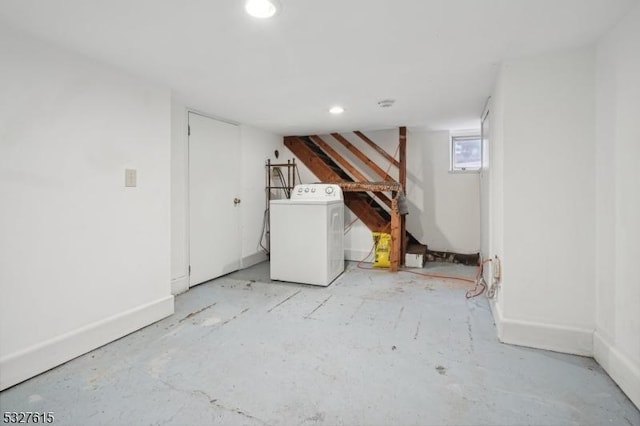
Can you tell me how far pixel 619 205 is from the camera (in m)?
1.77

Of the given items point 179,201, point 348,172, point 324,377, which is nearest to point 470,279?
point 348,172

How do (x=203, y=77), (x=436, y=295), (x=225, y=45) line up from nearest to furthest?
(x=225, y=45)
(x=203, y=77)
(x=436, y=295)

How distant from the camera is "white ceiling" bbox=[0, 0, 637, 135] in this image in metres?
1.57

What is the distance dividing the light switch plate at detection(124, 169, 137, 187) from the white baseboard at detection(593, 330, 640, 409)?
3.34 meters

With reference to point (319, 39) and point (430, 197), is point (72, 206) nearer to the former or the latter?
point (319, 39)

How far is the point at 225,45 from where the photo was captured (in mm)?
1961

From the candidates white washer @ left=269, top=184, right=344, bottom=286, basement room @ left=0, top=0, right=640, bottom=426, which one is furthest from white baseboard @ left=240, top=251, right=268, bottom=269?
basement room @ left=0, top=0, right=640, bottom=426

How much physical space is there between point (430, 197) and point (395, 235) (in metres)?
1.11

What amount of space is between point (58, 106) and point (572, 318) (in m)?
3.59

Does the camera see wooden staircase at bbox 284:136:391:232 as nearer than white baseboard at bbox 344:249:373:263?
Yes

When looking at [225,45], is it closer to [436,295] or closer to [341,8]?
[341,8]

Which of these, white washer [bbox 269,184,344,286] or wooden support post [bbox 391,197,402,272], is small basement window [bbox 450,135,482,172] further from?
white washer [bbox 269,184,344,286]

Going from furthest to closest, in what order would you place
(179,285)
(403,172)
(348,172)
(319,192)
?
(348,172) → (403,172) → (319,192) → (179,285)

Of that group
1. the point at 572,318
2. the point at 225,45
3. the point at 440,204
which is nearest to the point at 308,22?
the point at 225,45
